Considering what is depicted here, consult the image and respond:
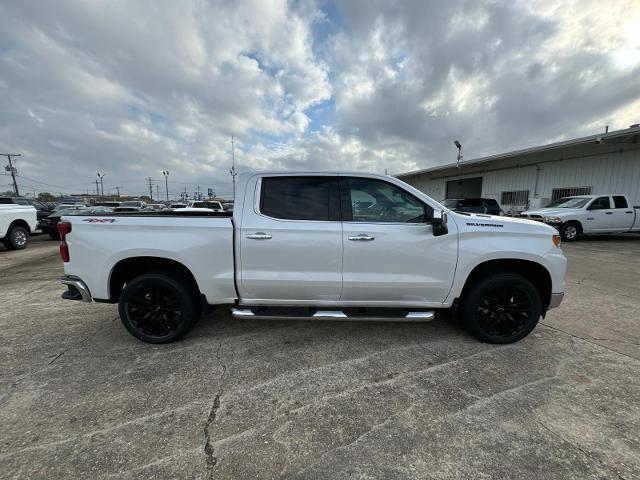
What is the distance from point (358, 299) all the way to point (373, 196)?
1.12 meters

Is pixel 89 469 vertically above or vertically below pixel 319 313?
below

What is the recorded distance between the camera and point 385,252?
10.1ft

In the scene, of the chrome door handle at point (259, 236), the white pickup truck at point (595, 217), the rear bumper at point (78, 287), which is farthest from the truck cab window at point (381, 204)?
the white pickup truck at point (595, 217)

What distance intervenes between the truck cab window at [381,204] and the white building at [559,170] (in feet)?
45.4

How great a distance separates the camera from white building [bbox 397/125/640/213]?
43.4ft

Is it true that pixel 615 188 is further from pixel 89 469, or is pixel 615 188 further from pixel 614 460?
pixel 89 469

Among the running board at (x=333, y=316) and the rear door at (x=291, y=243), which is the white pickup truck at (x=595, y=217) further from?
the rear door at (x=291, y=243)

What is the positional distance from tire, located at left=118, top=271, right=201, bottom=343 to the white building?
16.1 m

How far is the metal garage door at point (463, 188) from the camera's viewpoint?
24312 mm

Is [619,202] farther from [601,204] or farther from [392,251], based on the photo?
[392,251]

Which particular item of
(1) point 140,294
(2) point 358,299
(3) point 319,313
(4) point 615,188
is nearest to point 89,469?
(1) point 140,294

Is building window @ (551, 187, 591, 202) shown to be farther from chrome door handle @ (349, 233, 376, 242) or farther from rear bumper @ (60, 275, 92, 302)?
rear bumper @ (60, 275, 92, 302)

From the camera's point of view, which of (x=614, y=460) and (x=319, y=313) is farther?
(x=319, y=313)

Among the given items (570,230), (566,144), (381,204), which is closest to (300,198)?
(381,204)
